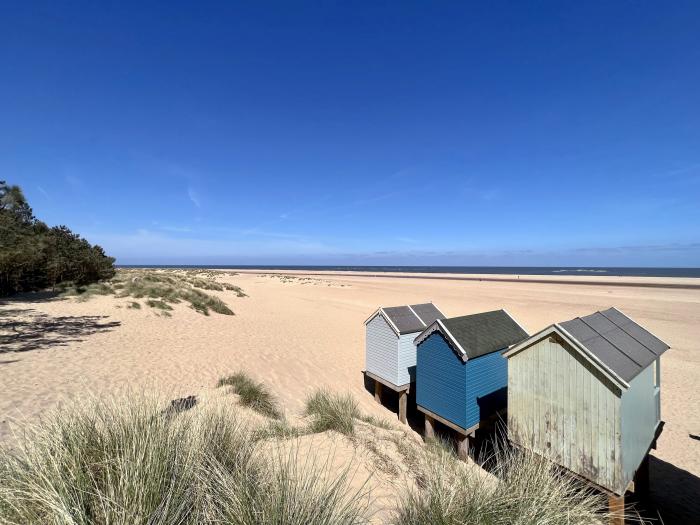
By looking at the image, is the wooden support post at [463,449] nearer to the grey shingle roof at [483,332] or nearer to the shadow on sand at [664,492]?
the shadow on sand at [664,492]

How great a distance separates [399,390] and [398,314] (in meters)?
2.41

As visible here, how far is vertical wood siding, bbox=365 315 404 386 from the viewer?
9.98 m

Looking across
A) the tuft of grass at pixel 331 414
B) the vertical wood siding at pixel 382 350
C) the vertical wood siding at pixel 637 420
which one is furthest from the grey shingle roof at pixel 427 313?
the vertical wood siding at pixel 637 420

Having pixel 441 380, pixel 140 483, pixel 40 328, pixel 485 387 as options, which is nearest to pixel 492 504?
pixel 140 483

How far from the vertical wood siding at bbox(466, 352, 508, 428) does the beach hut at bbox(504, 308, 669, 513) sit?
3.74ft

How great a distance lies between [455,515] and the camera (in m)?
3.52

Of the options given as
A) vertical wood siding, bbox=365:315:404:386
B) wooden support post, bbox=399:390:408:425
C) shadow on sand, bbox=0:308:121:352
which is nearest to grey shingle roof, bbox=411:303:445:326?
vertical wood siding, bbox=365:315:404:386

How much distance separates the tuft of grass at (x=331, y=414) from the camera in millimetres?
6863

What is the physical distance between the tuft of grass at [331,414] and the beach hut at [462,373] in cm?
222

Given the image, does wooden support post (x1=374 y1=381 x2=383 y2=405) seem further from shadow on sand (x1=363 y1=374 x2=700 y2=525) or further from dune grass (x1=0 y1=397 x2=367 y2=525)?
dune grass (x1=0 y1=397 x2=367 y2=525)

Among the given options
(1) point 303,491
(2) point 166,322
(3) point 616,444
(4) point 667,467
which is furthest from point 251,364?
(4) point 667,467

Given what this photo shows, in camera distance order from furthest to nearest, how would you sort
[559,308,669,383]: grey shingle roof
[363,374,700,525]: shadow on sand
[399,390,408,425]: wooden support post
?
1. [399,390,408,425]: wooden support post
2. [363,374,700,525]: shadow on sand
3. [559,308,669,383]: grey shingle roof

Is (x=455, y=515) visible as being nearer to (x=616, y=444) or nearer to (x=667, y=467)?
(x=616, y=444)

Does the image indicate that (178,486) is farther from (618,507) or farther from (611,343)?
(611,343)
